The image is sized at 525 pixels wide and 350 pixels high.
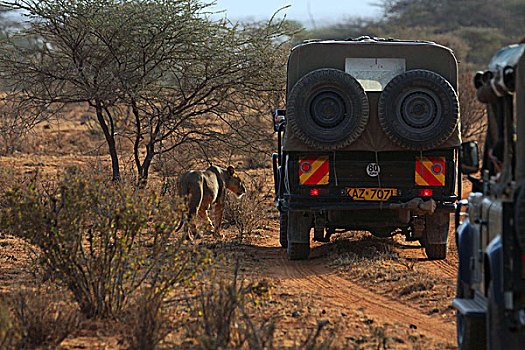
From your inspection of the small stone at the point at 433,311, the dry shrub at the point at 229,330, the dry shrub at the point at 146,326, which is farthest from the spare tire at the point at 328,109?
the dry shrub at the point at 146,326

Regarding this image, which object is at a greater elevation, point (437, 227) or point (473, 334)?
point (437, 227)

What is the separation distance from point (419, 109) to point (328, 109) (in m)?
1.12

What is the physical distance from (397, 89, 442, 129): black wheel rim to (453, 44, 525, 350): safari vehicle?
11.4 ft

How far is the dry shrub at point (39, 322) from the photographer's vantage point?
5547 mm

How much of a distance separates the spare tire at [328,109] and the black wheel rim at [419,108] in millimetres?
466

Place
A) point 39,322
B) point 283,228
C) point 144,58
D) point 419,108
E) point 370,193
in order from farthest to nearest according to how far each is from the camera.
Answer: point 144,58 → point 283,228 → point 370,193 → point 419,108 → point 39,322

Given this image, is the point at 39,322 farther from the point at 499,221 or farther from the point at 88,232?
the point at 499,221

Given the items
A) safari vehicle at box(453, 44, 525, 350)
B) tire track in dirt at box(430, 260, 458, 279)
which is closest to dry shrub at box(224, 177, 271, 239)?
tire track in dirt at box(430, 260, 458, 279)

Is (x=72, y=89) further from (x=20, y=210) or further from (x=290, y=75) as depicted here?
(x=20, y=210)

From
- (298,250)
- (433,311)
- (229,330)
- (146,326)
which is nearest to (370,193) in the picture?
(298,250)

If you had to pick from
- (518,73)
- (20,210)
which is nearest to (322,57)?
(20,210)

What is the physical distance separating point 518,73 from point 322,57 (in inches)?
214

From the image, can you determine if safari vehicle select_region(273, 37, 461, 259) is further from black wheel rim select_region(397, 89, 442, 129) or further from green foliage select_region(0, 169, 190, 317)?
green foliage select_region(0, 169, 190, 317)

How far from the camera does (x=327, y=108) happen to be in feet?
29.2
